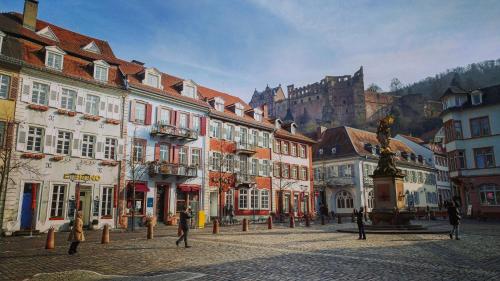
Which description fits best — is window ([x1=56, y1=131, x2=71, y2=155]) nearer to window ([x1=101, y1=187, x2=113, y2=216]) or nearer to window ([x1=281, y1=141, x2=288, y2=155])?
window ([x1=101, y1=187, x2=113, y2=216])

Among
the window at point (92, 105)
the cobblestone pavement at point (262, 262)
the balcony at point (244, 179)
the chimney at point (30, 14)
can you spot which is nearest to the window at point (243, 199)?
the balcony at point (244, 179)

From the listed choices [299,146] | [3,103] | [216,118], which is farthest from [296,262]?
[299,146]

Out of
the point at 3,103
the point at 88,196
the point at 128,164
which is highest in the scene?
the point at 3,103

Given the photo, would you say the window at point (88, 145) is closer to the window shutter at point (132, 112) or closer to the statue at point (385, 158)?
the window shutter at point (132, 112)

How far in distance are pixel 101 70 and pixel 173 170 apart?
31.9 feet

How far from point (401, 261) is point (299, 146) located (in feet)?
118

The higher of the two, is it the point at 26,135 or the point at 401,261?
the point at 26,135

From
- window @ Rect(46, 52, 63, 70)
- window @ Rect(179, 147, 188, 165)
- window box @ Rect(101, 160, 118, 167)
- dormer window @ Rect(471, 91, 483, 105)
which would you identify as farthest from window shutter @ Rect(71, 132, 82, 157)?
dormer window @ Rect(471, 91, 483, 105)

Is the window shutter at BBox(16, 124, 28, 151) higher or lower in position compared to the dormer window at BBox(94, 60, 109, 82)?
lower

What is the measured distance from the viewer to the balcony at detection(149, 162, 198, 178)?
29.5 meters

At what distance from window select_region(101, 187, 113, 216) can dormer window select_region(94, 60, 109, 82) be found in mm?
8563

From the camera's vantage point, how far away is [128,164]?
28797 mm

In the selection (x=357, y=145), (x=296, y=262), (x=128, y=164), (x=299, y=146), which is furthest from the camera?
(x=357, y=145)

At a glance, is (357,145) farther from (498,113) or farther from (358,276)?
(358,276)
